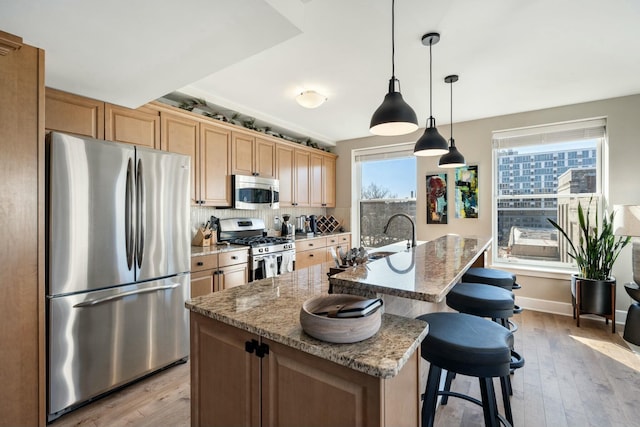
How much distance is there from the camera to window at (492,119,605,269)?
357cm

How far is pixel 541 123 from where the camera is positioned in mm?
3705

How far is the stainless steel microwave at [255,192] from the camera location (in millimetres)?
3543

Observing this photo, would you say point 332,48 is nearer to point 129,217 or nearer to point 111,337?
point 129,217

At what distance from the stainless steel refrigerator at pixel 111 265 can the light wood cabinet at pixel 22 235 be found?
17 centimetres

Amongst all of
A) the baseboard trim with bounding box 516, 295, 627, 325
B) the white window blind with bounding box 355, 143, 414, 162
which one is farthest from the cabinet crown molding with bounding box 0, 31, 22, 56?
the baseboard trim with bounding box 516, 295, 627, 325

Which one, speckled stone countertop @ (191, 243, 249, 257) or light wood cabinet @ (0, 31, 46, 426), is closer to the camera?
light wood cabinet @ (0, 31, 46, 426)

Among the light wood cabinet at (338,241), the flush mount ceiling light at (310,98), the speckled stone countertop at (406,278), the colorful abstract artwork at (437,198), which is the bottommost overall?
the light wood cabinet at (338,241)

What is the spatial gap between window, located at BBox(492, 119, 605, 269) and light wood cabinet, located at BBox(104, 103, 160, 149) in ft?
13.7

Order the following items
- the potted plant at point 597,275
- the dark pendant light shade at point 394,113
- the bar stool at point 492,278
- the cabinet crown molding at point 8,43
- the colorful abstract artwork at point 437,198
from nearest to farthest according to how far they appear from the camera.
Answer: the cabinet crown molding at point 8,43 < the dark pendant light shade at point 394,113 < the bar stool at point 492,278 < the potted plant at point 597,275 < the colorful abstract artwork at point 437,198

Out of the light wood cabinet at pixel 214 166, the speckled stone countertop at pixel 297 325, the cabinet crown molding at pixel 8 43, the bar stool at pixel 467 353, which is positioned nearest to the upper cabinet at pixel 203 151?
the light wood cabinet at pixel 214 166

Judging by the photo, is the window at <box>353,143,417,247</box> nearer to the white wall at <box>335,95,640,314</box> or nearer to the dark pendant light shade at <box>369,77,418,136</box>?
the white wall at <box>335,95,640,314</box>

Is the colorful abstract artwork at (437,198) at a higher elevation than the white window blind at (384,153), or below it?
below

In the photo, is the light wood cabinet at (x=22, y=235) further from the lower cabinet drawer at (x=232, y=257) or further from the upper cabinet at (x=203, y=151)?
the lower cabinet drawer at (x=232, y=257)

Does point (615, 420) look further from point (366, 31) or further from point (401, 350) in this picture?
point (366, 31)
